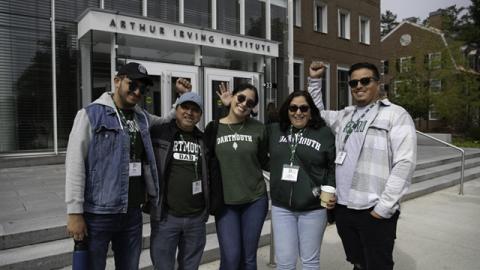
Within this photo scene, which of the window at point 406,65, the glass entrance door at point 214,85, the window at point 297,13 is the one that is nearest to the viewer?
the glass entrance door at point 214,85

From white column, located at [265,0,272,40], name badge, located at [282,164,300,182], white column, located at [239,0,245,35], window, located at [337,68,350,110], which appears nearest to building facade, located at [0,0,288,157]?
white column, located at [239,0,245,35]

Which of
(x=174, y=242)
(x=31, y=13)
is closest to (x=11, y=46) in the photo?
(x=31, y=13)

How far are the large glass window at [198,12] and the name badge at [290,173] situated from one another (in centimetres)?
1013

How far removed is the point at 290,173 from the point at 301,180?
4.0 inches

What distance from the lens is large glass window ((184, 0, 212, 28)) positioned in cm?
1224

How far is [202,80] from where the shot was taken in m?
11.9

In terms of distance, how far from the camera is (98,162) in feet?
8.36

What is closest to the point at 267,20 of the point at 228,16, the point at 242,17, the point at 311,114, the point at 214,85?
the point at 242,17

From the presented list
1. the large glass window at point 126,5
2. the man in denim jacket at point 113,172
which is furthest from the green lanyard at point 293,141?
the large glass window at point 126,5

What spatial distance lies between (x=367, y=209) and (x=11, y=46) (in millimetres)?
9628

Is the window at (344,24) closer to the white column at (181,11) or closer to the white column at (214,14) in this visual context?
the white column at (214,14)

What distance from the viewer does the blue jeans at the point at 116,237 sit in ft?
8.45

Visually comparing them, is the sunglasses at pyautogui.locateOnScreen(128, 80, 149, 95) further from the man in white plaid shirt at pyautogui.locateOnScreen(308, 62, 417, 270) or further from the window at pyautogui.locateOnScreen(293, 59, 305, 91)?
the window at pyautogui.locateOnScreen(293, 59, 305, 91)

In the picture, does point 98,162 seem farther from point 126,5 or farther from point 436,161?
point 436,161
